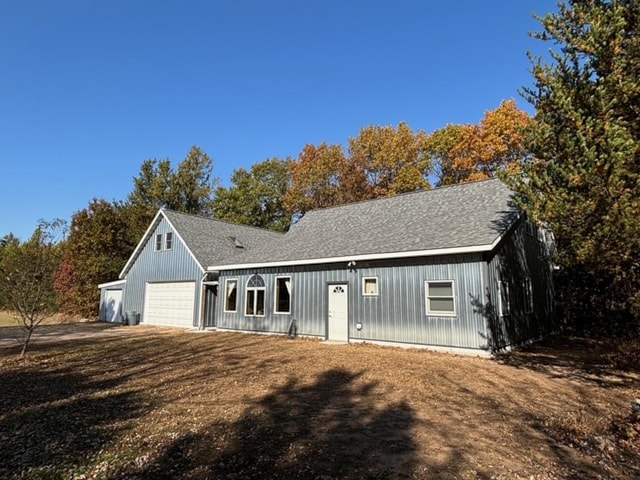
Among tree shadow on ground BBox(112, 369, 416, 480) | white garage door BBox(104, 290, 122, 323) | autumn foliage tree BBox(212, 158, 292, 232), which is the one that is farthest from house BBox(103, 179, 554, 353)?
autumn foliage tree BBox(212, 158, 292, 232)

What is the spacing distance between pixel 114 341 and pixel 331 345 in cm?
826

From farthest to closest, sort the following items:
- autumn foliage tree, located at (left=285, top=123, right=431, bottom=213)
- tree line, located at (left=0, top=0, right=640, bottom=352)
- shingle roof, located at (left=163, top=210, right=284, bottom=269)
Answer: autumn foliage tree, located at (left=285, top=123, right=431, bottom=213) → shingle roof, located at (left=163, top=210, right=284, bottom=269) → tree line, located at (left=0, top=0, right=640, bottom=352)

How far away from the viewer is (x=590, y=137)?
24.3ft

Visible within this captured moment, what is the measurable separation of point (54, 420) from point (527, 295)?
47.0ft

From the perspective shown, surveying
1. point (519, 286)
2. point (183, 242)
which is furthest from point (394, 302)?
point (183, 242)

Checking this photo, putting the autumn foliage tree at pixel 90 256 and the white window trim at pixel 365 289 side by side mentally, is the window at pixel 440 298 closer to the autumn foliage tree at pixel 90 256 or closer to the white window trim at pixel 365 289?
the white window trim at pixel 365 289

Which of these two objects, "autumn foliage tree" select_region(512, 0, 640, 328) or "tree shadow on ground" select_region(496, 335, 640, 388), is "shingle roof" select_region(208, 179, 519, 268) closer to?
"autumn foliage tree" select_region(512, 0, 640, 328)

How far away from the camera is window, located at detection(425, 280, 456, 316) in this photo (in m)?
11.6

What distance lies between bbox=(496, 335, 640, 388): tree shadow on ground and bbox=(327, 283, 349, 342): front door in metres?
5.19

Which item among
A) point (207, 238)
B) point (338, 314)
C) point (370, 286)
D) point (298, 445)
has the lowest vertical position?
point (298, 445)

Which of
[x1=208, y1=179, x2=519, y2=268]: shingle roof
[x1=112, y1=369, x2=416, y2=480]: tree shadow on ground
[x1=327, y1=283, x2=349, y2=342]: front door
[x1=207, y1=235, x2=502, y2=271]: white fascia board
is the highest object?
[x1=208, y1=179, x2=519, y2=268]: shingle roof

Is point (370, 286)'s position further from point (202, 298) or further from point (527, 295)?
point (202, 298)

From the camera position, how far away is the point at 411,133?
1287 inches

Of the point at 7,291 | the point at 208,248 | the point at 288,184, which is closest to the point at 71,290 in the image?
the point at 208,248
